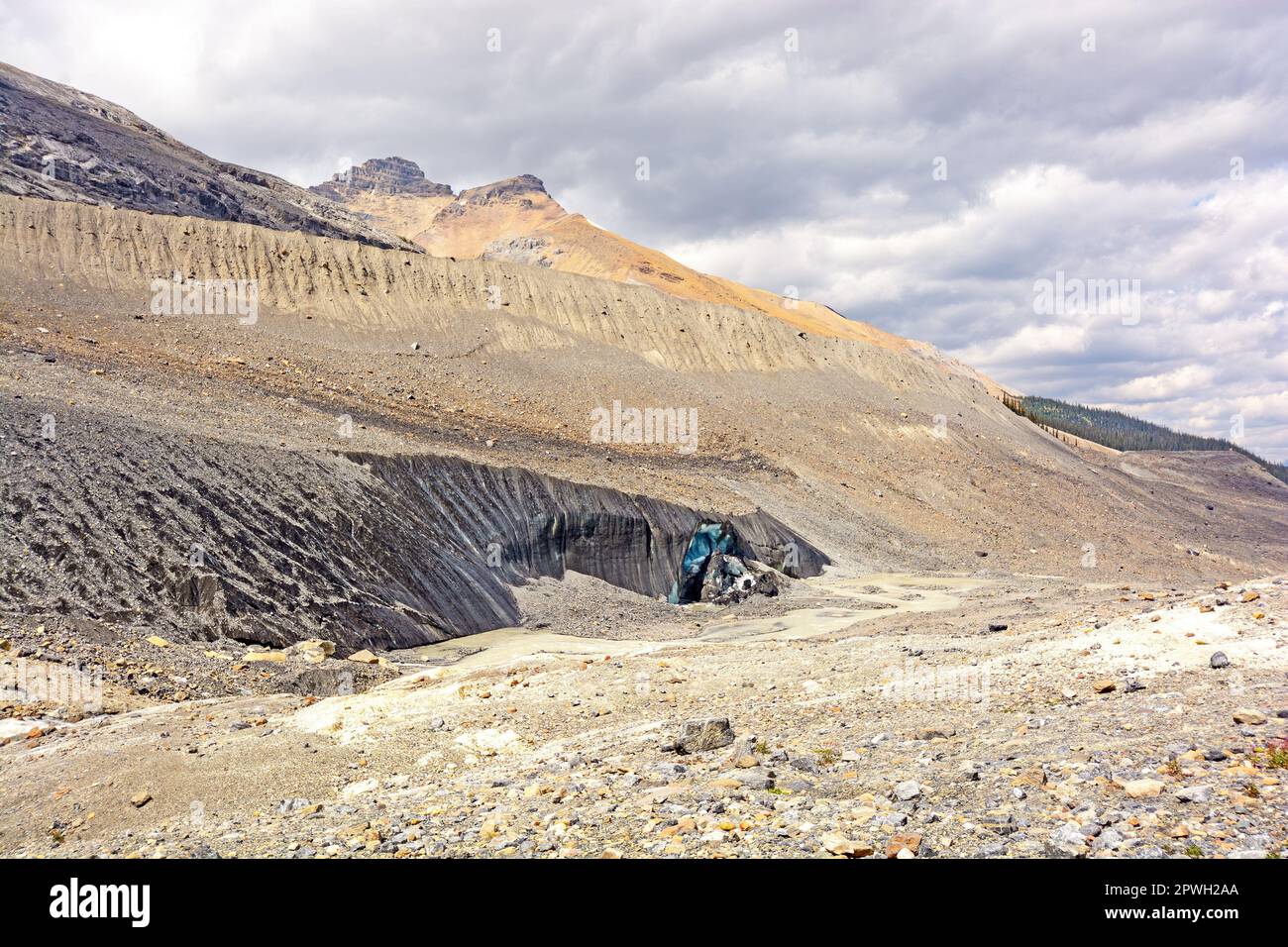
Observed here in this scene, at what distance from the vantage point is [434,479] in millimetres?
25578

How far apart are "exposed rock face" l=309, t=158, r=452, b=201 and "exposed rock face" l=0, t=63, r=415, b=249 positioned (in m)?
113

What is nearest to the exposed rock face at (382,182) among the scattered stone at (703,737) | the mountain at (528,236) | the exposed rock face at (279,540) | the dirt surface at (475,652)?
the mountain at (528,236)

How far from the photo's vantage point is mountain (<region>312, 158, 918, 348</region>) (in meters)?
97.5

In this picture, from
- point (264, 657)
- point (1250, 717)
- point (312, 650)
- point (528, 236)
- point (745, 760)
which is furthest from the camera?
point (528, 236)

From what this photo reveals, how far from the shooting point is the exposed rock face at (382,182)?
186000mm

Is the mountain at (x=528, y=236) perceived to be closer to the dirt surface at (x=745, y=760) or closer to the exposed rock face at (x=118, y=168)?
the exposed rock face at (x=118, y=168)

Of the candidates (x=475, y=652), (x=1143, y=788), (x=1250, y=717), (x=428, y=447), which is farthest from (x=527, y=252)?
(x=1143, y=788)

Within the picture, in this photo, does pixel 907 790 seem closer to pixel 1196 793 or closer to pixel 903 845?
pixel 903 845

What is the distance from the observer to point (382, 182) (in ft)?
627

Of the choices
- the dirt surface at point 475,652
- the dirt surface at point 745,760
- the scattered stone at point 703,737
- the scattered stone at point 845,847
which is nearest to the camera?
the scattered stone at point 845,847

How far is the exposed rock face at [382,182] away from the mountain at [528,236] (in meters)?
0.23

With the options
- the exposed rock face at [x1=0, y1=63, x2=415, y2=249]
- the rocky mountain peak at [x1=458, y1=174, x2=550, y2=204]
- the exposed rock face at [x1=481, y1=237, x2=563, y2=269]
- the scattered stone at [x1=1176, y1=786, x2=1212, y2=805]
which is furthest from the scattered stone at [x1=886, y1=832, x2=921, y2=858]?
the rocky mountain peak at [x1=458, y1=174, x2=550, y2=204]

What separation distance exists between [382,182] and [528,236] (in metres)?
98.1

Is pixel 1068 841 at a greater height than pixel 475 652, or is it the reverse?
pixel 1068 841
